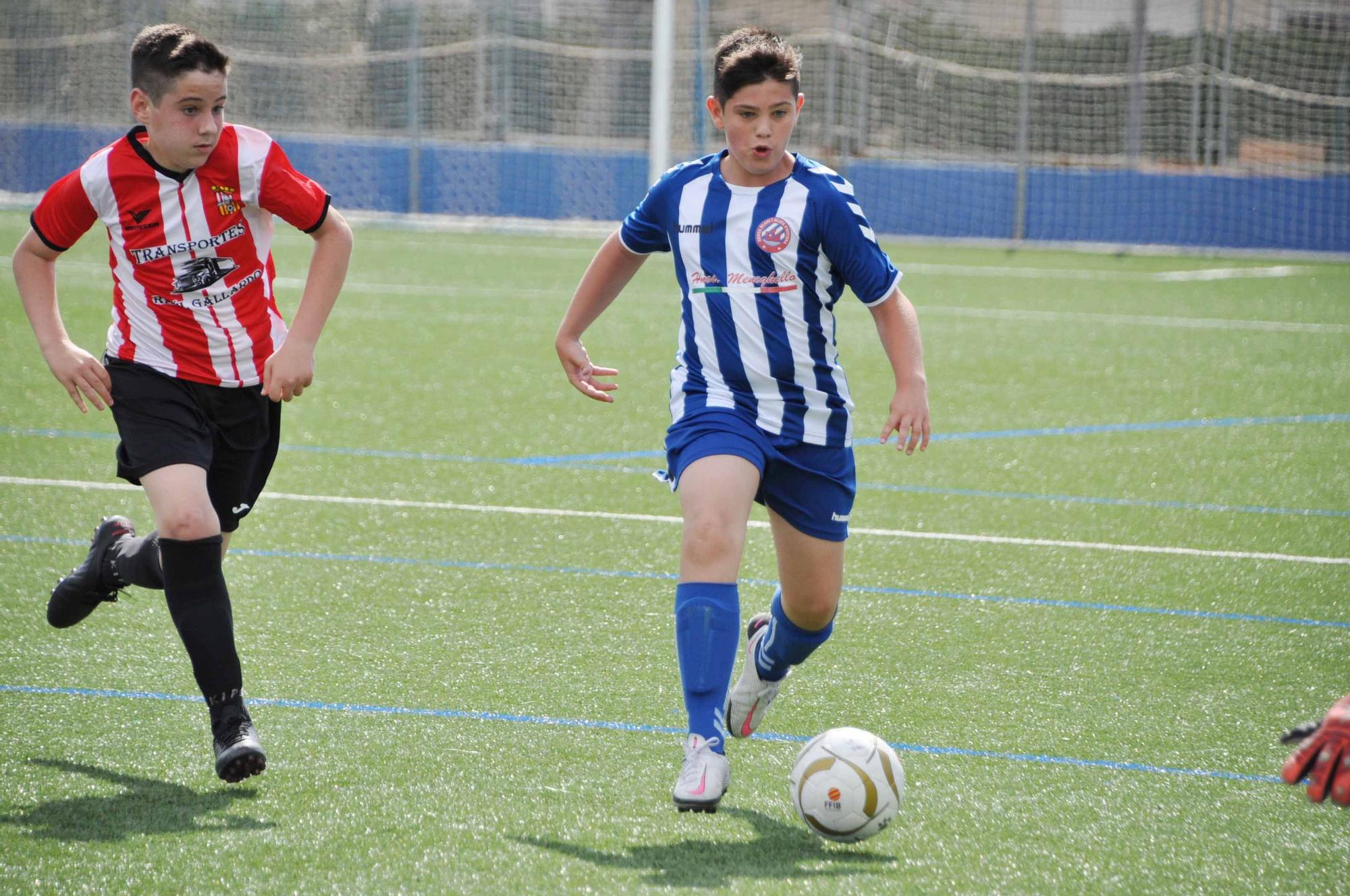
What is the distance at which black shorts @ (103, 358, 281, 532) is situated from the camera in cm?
368

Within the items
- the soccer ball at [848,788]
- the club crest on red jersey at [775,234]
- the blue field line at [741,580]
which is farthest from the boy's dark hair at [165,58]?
the blue field line at [741,580]

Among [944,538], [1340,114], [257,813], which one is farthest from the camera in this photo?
[1340,114]

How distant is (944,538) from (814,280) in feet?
8.58

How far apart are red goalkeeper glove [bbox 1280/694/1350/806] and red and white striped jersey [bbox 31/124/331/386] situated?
2477mm

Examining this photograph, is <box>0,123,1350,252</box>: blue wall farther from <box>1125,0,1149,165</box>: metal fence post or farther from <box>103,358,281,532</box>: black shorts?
<box>103,358,281,532</box>: black shorts

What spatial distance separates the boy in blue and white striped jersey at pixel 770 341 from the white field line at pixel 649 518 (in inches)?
95.6

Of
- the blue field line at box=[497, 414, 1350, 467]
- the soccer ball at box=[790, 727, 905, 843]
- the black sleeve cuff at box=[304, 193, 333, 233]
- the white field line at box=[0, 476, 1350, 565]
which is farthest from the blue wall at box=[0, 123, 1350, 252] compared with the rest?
the soccer ball at box=[790, 727, 905, 843]

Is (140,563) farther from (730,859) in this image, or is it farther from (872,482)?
(872,482)

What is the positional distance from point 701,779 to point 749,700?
61cm

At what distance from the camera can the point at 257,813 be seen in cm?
329

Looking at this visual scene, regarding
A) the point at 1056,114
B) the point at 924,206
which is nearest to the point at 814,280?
the point at 924,206

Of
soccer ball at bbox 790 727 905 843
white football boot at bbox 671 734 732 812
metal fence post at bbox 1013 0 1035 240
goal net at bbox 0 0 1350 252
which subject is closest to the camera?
soccer ball at bbox 790 727 905 843

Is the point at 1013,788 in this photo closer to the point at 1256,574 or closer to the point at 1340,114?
the point at 1256,574

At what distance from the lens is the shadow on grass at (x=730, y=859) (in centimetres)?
302
